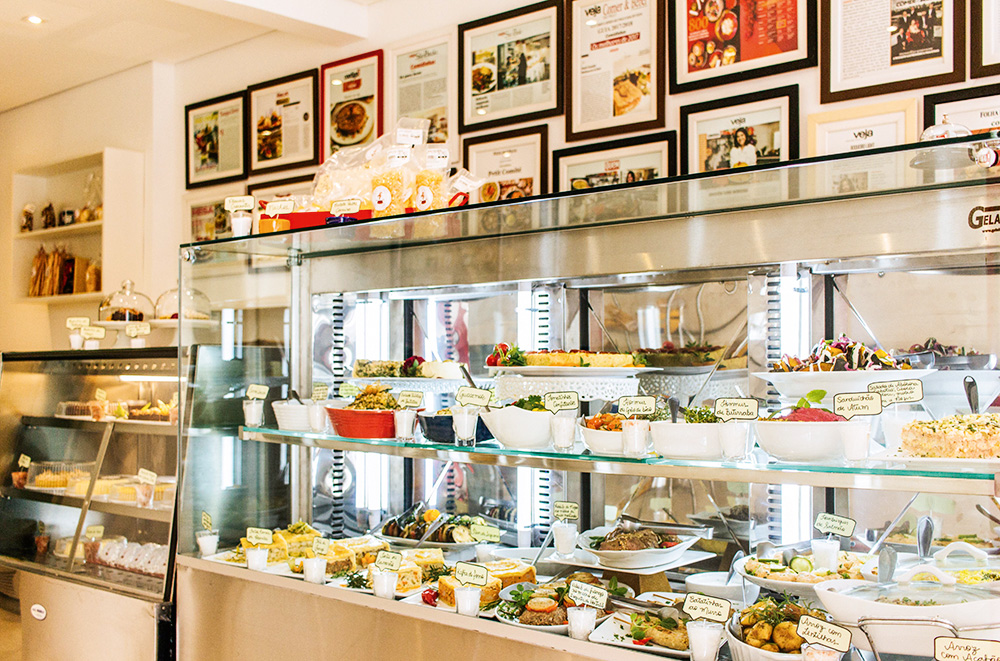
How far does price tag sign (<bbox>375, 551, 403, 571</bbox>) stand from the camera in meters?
2.72

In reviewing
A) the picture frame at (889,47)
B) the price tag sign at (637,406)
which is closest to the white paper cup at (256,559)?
the price tag sign at (637,406)

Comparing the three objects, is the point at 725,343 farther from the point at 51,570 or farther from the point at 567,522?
the point at 51,570

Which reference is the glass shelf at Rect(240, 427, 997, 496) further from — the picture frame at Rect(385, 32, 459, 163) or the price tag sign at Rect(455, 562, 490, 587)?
the picture frame at Rect(385, 32, 459, 163)

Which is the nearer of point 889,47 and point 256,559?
point 889,47

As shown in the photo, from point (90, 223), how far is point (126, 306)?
35.7 inches

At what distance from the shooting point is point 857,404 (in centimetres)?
198

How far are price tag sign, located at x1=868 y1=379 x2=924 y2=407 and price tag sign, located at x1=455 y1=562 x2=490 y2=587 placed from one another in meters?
1.20

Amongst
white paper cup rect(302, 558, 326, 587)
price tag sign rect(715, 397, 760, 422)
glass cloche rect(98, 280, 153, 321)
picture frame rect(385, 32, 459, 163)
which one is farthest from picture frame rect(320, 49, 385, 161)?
price tag sign rect(715, 397, 760, 422)

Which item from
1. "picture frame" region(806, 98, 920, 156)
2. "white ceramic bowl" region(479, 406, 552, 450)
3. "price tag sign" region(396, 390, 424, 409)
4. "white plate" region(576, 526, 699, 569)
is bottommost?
"white plate" region(576, 526, 699, 569)

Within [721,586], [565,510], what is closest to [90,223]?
[565,510]

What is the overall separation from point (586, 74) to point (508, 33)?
46 centimetres

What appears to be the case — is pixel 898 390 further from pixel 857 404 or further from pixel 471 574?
pixel 471 574

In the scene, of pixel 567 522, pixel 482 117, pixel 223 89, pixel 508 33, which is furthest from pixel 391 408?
pixel 223 89

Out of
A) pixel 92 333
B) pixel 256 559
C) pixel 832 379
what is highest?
pixel 92 333
